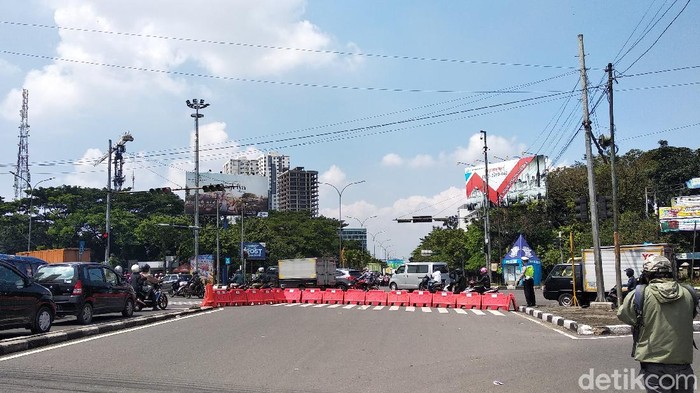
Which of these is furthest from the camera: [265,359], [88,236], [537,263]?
[88,236]

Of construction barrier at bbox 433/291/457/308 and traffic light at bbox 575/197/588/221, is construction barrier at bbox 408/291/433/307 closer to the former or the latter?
construction barrier at bbox 433/291/457/308

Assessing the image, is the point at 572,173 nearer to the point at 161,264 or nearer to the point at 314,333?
the point at 161,264

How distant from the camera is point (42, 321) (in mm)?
12906

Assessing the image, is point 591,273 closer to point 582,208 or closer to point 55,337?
point 582,208

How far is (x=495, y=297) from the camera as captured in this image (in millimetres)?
23219

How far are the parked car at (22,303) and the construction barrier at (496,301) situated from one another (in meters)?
15.3

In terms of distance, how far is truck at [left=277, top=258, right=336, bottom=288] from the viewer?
40250mm

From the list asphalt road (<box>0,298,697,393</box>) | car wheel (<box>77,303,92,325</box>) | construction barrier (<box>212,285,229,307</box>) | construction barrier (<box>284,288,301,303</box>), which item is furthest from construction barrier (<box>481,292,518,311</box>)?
car wheel (<box>77,303,92,325</box>)

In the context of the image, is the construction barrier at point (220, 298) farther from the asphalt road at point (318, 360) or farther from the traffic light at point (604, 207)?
the traffic light at point (604, 207)

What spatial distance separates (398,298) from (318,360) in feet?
53.3

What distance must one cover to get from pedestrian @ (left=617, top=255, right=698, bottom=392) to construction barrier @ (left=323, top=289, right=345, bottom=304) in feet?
74.3

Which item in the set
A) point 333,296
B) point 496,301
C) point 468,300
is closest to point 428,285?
point 333,296

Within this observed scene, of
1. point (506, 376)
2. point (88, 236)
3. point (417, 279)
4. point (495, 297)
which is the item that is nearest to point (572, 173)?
point (417, 279)

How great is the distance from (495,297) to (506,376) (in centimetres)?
1531
